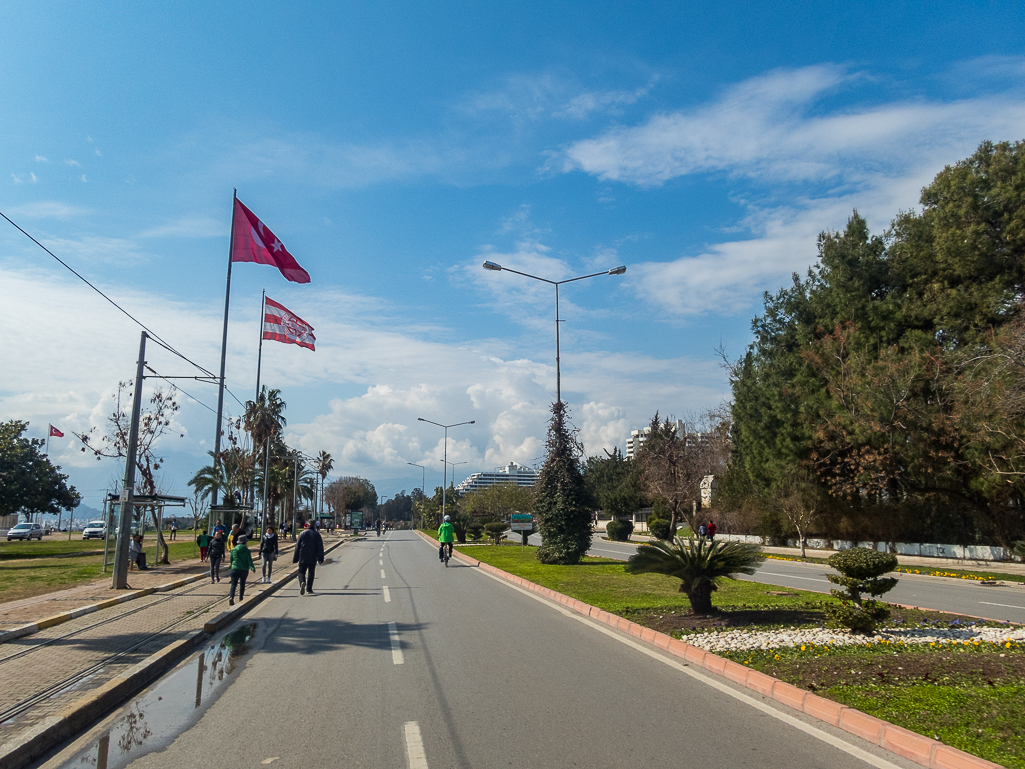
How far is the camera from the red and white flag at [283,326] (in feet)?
94.9

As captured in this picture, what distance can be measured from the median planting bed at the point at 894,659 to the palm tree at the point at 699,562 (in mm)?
501

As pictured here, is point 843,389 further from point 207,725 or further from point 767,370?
point 207,725

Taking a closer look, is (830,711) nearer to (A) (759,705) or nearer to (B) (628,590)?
(A) (759,705)

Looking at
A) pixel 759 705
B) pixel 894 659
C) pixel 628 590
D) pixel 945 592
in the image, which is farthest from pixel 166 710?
pixel 945 592

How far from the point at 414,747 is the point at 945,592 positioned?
1763cm

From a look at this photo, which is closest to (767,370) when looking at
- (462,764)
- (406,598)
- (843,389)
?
(843,389)

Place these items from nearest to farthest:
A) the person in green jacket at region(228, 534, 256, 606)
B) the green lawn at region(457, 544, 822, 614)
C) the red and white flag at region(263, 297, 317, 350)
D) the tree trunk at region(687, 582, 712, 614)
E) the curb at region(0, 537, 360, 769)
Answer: the curb at region(0, 537, 360, 769), the tree trunk at region(687, 582, 712, 614), the green lawn at region(457, 544, 822, 614), the person in green jacket at region(228, 534, 256, 606), the red and white flag at region(263, 297, 317, 350)

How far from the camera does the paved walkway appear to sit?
711 cm

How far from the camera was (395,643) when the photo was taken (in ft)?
33.9

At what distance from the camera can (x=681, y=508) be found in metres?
59.7

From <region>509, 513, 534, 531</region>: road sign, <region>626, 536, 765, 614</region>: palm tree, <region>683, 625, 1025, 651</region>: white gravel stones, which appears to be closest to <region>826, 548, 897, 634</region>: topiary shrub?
<region>683, 625, 1025, 651</region>: white gravel stones

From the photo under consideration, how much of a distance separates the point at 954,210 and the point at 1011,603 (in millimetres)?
21625

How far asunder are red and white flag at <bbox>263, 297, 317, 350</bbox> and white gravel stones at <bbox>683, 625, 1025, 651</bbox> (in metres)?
23.3

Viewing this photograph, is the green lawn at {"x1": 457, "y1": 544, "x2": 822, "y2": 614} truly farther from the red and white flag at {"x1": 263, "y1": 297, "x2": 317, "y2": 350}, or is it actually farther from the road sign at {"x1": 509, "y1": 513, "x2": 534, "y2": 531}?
the red and white flag at {"x1": 263, "y1": 297, "x2": 317, "y2": 350}
